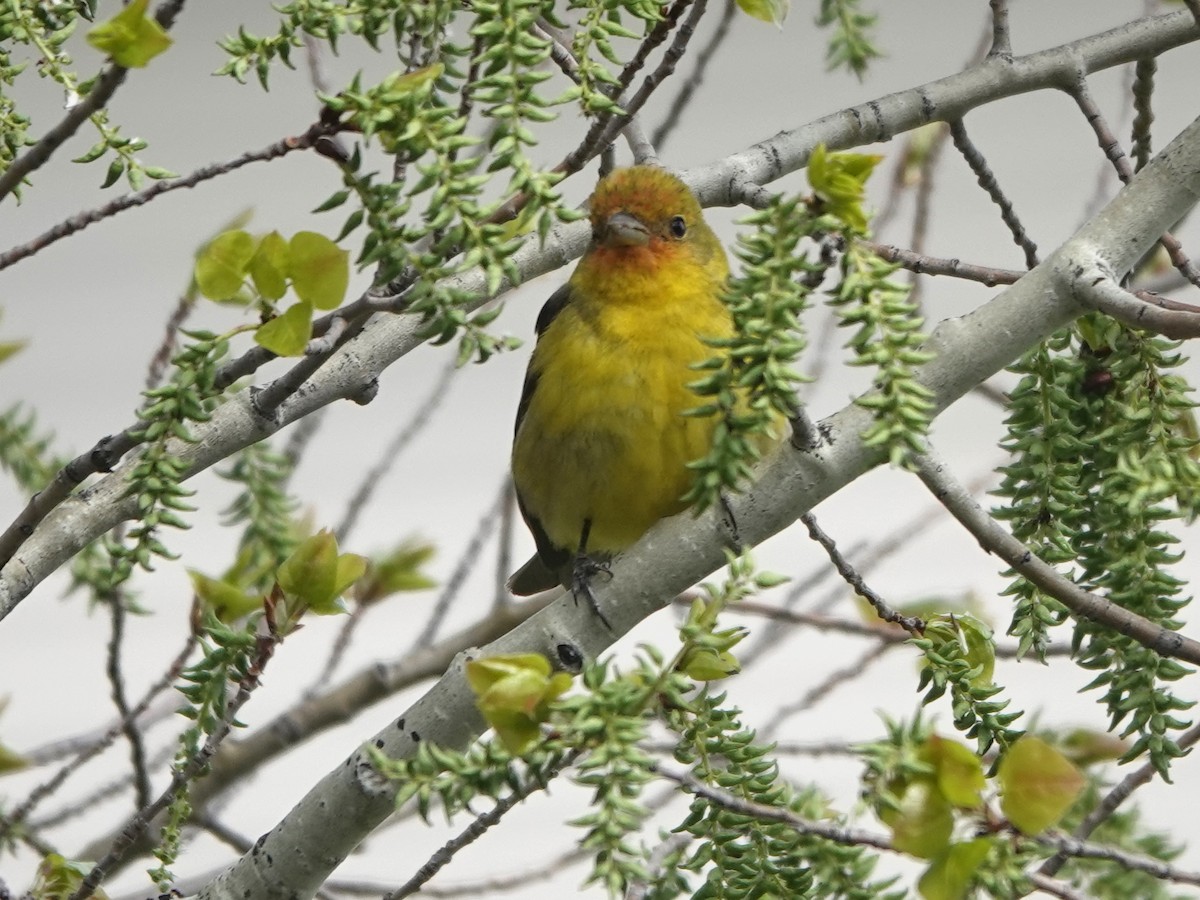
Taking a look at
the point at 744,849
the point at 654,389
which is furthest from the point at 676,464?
the point at 744,849

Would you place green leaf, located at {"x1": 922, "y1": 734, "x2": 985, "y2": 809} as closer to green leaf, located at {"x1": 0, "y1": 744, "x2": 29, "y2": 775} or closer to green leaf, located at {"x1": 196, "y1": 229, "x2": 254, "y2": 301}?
green leaf, located at {"x1": 196, "y1": 229, "x2": 254, "y2": 301}

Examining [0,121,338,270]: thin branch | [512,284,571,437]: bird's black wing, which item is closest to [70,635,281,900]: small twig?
[0,121,338,270]: thin branch

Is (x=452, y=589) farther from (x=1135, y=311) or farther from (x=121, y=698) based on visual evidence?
(x=1135, y=311)

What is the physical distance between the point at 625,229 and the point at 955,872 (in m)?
2.00

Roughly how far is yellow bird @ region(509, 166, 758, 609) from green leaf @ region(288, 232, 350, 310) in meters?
1.55

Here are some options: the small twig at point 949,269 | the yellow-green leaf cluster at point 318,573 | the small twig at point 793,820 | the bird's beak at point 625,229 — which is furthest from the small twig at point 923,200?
the small twig at point 793,820

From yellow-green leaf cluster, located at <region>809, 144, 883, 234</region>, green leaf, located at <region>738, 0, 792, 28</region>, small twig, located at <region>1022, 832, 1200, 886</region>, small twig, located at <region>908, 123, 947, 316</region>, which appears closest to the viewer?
yellow-green leaf cluster, located at <region>809, 144, 883, 234</region>

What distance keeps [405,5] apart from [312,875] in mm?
1047

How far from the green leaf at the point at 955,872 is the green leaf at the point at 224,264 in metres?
0.80

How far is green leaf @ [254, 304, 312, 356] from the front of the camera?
1.33 metres

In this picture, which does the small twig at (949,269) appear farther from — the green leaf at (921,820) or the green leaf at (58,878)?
the green leaf at (58,878)

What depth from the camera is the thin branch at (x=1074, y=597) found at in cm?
167

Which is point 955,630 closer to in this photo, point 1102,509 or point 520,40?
point 1102,509

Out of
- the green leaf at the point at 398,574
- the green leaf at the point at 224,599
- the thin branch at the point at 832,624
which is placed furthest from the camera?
the thin branch at the point at 832,624
